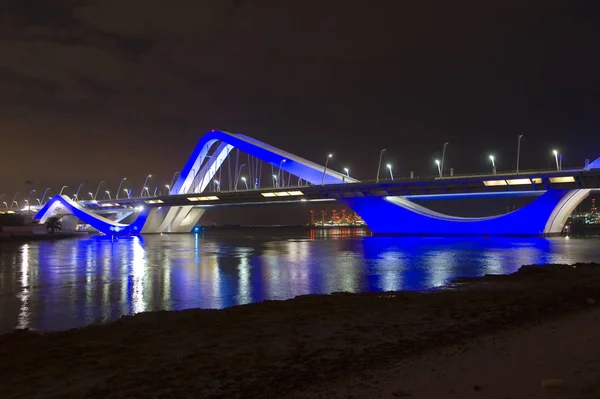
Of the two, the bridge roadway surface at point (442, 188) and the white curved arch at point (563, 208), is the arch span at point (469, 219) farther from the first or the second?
the bridge roadway surface at point (442, 188)

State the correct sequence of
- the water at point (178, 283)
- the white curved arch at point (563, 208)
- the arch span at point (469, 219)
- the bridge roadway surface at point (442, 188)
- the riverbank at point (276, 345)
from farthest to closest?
1. the arch span at point (469, 219)
2. the white curved arch at point (563, 208)
3. the bridge roadway surface at point (442, 188)
4. the water at point (178, 283)
5. the riverbank at point (276, 345)

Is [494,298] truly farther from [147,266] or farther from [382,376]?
[147,266]

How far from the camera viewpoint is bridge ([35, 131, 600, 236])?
44156mm

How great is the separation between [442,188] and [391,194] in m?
5.59

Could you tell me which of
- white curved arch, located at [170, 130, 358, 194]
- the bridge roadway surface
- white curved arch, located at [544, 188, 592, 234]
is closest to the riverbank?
the bridge roadway surface

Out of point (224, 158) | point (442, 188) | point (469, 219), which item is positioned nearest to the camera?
point (469, 219)

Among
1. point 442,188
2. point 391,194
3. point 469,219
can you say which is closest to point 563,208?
point 469,219

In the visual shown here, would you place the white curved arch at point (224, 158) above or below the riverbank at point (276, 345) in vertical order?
above

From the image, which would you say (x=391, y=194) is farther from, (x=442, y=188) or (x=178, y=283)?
(x=178, y=283)

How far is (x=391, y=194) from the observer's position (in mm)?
53031

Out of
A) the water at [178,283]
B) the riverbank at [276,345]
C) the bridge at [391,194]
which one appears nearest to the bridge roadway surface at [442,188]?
the bridge at [391,194]

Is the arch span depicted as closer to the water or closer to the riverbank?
the water

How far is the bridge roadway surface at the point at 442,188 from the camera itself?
41.9 meters

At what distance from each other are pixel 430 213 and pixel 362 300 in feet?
143
